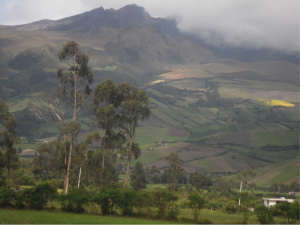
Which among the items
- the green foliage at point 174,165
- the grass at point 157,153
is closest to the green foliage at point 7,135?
the green foliage at point 174,165

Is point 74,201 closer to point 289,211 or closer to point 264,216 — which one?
point 264,216

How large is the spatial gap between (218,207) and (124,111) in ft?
70.9

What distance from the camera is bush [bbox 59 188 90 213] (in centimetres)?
3062

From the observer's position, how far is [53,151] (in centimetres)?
6556

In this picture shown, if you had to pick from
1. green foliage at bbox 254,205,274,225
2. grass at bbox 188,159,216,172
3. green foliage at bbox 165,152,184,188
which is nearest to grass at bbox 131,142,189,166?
grass at bbox 188,159,216,172

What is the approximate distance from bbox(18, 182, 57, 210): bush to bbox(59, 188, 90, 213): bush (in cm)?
114

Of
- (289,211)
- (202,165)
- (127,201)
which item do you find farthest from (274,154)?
(127,201)

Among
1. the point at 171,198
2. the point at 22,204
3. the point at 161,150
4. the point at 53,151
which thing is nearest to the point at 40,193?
the point at 22,204

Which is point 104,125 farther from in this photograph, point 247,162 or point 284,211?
point 247,162

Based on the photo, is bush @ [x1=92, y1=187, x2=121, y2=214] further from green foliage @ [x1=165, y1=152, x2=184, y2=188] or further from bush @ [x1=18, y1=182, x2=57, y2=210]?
green foliage @ [x1=165, y1=152, x2=184, y2=188]

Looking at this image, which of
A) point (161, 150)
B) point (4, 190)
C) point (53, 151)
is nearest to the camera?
point (4, 190)

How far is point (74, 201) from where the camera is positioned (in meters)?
30.7

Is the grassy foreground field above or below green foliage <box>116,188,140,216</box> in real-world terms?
below

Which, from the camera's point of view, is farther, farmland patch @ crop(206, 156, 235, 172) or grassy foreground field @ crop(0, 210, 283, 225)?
farmland patch @ crop(206, 156, 235, 172)
